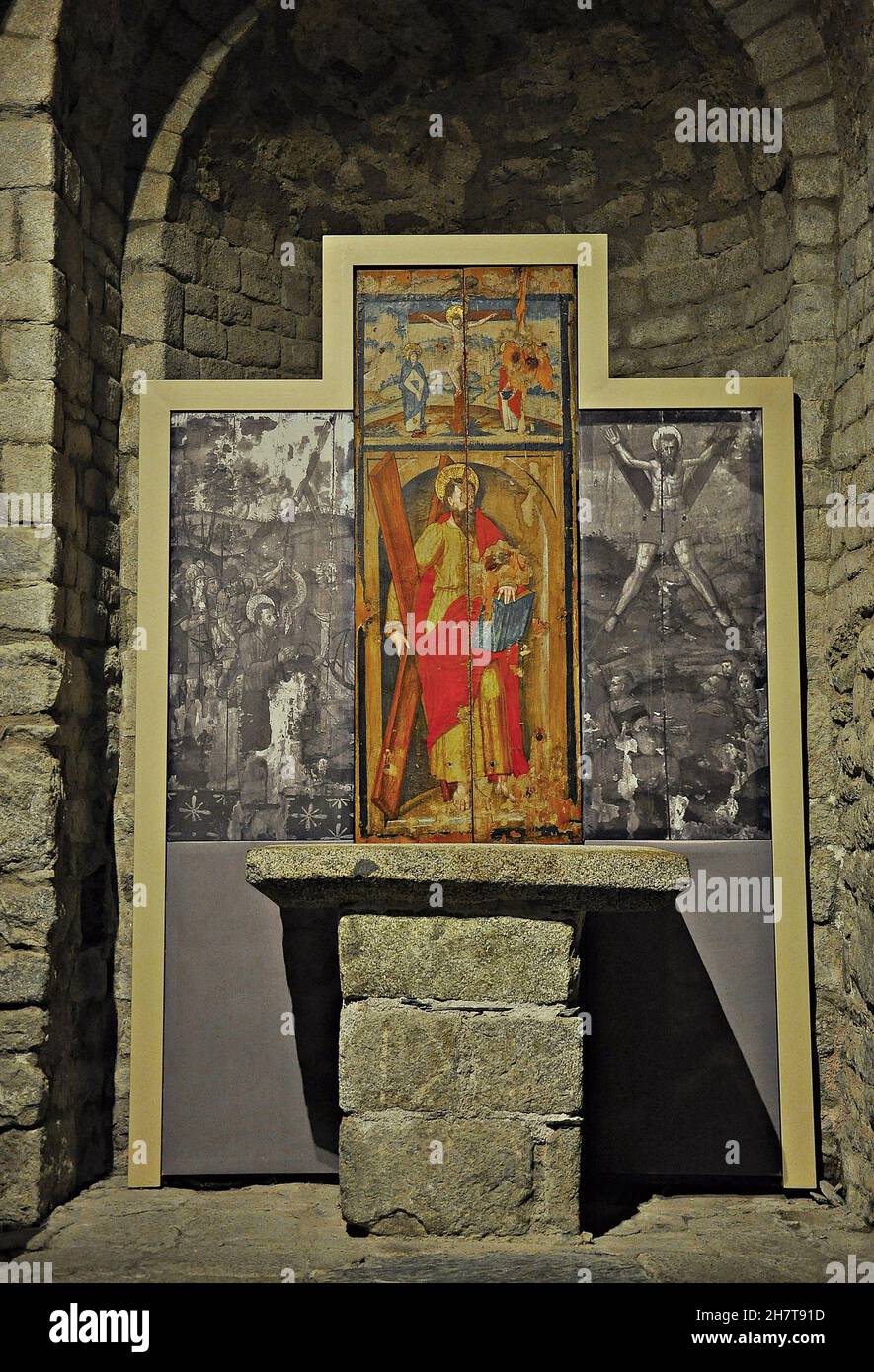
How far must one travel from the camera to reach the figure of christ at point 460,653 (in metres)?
4.72

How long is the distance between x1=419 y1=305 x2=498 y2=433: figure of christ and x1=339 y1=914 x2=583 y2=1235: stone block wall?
1888mm

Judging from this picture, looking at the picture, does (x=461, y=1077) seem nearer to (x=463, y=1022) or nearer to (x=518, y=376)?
(x=463, y=1022)

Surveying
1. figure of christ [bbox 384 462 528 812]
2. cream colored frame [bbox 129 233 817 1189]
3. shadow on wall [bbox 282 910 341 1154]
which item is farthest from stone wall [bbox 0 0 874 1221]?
figure of christ [bbox 384 462 528 812]

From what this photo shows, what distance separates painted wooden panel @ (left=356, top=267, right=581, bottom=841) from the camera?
4715 millimetres

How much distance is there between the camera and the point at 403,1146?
3969 mm

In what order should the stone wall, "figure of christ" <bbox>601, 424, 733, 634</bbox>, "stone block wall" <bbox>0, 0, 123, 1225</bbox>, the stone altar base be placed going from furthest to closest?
"figure of christ" <bbox>601, 424, 733, 634</bbox>, the stone wall, "stone block wall" <bbox>0, 0, 123, 1225</bbox>, the stone altar base

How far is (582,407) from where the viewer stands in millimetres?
4793

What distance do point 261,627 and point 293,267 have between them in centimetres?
172

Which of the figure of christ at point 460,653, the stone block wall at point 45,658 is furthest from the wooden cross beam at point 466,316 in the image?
the stone block wall at point 45,658

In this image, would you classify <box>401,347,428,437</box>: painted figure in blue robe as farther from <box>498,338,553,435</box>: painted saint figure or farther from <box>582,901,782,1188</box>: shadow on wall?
<box>582,901,782,1188</box>: shadow on wall

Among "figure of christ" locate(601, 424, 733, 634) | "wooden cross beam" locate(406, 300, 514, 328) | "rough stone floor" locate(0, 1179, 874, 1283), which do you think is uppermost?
"wooden cross beam" locate(406, 300, 514, 328)

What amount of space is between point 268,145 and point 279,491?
1.57 meters

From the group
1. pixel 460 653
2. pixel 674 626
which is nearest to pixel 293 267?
pixel 460 653

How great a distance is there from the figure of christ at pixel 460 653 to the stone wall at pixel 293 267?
3.56 feet
